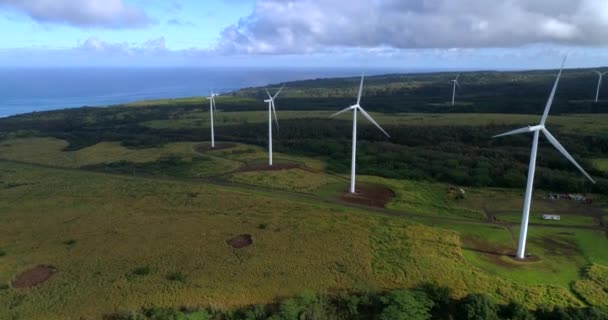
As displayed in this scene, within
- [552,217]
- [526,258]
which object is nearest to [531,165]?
[526,258]

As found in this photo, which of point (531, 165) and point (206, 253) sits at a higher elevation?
point (531, 165)

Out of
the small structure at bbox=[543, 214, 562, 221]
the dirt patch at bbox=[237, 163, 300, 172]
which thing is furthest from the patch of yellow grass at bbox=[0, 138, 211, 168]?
the small structure at bbox=[543, 214, 562, 221]

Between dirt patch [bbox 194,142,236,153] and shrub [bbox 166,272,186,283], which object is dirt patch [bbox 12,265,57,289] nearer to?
shrub [bbox 166,272,186,283]

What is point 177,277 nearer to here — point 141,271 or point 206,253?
point 141,271

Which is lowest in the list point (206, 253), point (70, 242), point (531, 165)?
point (206, 253)

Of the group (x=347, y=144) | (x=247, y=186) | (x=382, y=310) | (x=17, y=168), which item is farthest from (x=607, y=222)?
(x=17, y=168)

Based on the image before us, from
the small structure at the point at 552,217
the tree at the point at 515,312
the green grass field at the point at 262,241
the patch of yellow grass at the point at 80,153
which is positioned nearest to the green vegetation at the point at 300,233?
the tree at the point at 515,312
